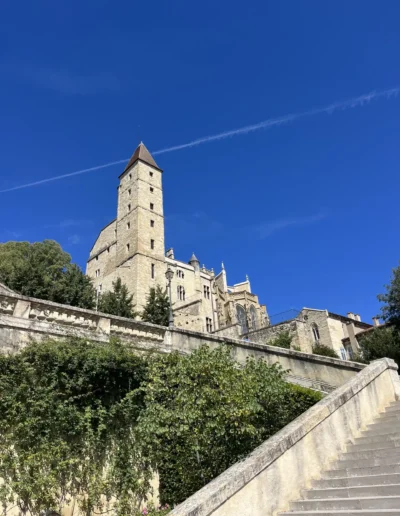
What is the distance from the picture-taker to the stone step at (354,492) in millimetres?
4531

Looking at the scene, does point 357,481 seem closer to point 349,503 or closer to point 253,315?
point 349,503

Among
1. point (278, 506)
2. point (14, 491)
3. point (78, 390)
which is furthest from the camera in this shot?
point (78, 390)

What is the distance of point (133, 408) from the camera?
905cm


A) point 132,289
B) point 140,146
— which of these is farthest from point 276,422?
point 140,146

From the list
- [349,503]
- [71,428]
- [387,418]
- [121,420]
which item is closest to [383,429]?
[387,418]

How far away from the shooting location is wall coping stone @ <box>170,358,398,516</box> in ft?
14.3

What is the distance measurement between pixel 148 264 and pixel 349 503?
36.7 m

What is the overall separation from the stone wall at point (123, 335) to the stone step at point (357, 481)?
460cm

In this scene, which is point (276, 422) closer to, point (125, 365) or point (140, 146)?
point (125, 365)

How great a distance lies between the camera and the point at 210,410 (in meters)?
6.75

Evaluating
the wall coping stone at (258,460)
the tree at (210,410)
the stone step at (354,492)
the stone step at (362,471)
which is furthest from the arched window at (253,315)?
the stone step at (354,492)

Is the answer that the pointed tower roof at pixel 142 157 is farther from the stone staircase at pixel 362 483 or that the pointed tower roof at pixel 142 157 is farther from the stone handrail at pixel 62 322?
the stone staircase at pixel 362 483

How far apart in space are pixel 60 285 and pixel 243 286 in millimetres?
45641

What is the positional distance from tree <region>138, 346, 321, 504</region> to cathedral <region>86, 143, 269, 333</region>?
27.3m
